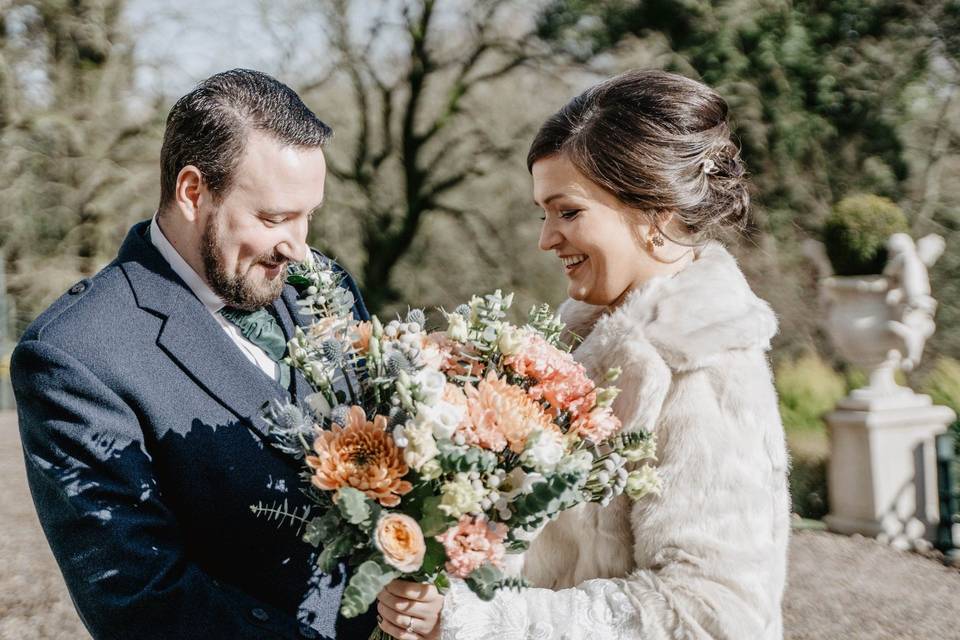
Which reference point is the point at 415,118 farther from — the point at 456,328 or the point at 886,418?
the point at 456,328

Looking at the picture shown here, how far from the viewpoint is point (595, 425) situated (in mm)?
1697

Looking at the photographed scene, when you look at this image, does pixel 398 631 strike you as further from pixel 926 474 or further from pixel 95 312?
pixel 926 474

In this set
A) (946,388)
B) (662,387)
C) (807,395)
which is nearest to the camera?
(662,387)

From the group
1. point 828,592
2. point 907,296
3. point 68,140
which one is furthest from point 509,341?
point 68,140

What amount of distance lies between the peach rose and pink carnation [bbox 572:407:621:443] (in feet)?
1.26

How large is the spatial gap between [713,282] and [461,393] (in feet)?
2.45

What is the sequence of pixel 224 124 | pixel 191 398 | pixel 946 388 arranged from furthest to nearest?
pixel 946 388, pixel 224 124, pixel 191 398

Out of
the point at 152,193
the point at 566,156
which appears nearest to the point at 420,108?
the point at 152,193

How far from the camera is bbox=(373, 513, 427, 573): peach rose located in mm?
1508

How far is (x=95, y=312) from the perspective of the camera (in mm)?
1979

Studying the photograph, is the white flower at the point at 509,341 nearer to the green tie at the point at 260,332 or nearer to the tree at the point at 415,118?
the green tie at the point at 260,332

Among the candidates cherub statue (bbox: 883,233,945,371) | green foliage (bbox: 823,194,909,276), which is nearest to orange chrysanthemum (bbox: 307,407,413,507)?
cherub statue (bbox: 883,233,945,371)

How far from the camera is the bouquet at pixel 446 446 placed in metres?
1.54

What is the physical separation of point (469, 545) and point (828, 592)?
567cm
